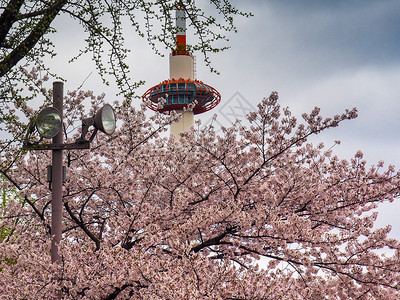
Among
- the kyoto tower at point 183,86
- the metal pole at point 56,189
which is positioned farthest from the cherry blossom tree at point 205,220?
the kyoto tower at point 183,86

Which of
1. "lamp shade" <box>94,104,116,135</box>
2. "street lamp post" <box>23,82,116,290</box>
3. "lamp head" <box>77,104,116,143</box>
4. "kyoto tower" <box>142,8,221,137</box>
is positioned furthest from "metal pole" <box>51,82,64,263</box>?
"kyoto tower" <box>142,8,221,137</box>

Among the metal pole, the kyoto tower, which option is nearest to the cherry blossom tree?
the metal pole

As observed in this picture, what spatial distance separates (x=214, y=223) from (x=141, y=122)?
11.2 feet

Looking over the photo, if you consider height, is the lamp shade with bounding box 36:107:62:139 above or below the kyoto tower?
below

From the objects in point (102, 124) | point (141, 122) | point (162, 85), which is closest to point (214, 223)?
point (102, 124)

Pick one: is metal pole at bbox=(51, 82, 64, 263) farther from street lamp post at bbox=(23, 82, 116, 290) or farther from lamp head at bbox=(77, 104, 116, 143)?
lamp head at bbox=(77, 104, 116, 143)

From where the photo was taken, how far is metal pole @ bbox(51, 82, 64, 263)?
23.4 ft

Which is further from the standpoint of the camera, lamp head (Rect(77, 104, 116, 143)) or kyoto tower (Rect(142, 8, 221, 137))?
kyoto tower (Rect(142, 8, 221, 137))

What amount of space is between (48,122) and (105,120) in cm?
75

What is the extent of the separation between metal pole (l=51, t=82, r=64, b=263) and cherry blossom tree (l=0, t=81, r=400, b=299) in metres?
0.23

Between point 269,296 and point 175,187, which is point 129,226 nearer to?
point 175,187

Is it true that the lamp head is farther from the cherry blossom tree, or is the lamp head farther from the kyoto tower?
the kyoto tower

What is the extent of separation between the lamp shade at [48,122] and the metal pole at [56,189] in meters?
0.25

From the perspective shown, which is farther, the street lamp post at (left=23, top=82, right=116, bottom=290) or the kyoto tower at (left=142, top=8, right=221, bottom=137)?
the kyoto tower at (left=142, top=8, right=221, bottom=137)
